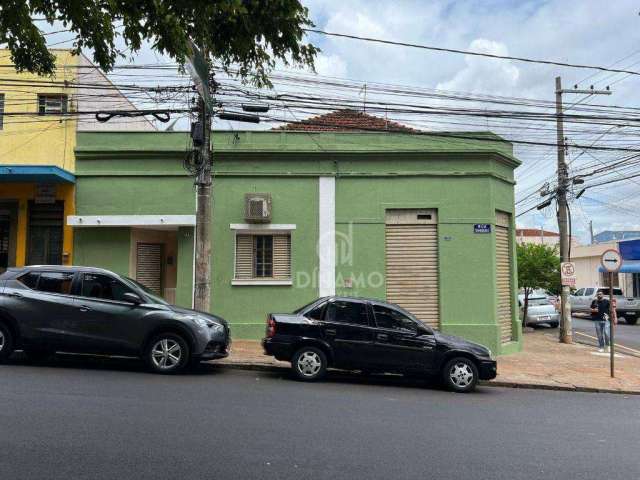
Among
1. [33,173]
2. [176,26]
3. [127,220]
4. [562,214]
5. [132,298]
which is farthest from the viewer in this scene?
[562,214]

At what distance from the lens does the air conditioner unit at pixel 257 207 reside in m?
13.1

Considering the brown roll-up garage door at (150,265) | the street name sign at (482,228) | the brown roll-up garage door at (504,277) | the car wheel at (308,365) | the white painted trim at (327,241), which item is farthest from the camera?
the brown roll-up garage door at (150,265)

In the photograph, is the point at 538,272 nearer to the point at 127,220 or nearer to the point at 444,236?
the point at 444,236

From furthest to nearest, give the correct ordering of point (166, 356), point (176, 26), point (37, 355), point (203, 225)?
point (203, 225)
point (37, 355)
point (166, 356)
point (176, 26)

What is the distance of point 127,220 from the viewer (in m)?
13.1

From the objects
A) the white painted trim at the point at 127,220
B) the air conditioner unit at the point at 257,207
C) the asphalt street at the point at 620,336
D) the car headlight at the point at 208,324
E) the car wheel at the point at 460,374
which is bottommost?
the asphalt street at the point at 620,336

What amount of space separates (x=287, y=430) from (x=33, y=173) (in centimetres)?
994

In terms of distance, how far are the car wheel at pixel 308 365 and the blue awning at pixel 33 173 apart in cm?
785

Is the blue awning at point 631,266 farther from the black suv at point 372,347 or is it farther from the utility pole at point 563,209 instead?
the black suv at point 372,347

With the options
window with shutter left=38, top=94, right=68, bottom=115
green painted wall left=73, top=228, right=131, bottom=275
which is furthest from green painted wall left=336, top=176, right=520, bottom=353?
window with shutter left=38, top=94, right=68, bottom=115

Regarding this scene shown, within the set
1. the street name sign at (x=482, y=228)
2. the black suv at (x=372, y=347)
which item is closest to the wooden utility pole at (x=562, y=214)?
the street name sign at (x=482, y=228)

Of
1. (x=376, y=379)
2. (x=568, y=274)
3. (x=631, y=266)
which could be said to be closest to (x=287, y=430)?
(x=376, y=379)

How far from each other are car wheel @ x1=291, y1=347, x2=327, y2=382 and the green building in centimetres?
427

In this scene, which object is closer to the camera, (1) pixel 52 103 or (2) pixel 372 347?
(2) pixel 372 347
